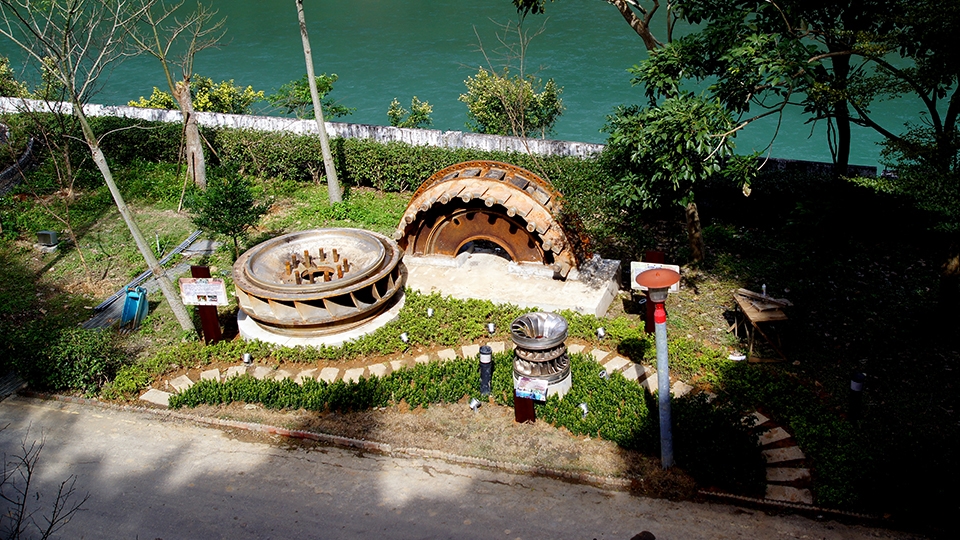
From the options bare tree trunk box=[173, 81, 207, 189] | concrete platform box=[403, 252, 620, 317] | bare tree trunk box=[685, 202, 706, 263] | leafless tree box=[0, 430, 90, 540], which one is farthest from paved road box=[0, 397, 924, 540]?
bare tree trunk box=[173, 81, 207, 189]

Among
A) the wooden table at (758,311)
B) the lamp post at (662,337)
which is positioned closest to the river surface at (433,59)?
the wooden table at (758,311)

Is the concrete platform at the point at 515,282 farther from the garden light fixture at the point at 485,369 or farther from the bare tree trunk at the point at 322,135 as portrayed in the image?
the bare tree trunk at the point at 322,135

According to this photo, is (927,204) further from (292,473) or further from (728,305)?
(292,473)

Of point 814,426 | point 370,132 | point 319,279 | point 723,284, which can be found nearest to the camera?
point 814,426

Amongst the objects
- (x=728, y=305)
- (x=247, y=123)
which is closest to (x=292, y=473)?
(x=728, y=305)

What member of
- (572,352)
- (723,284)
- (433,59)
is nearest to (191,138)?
(572,352)

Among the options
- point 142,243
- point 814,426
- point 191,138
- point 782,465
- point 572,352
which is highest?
point 191,138

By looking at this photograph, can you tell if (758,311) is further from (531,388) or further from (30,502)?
(30,502)
